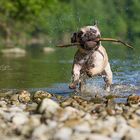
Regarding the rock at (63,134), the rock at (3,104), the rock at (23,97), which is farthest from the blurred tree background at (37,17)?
the rock at (63,134)

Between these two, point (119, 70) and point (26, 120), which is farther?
point (119, 70)

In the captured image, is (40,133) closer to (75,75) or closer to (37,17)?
(75,75)

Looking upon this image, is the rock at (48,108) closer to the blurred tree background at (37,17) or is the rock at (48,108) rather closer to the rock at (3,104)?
the rock at (3,104)

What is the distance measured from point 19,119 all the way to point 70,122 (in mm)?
827

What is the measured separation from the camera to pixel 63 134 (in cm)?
765

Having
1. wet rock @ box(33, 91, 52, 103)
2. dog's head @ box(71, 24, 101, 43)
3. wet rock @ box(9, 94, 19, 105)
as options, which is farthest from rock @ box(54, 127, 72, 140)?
dog's head @ box(71, 24, 101, 43)

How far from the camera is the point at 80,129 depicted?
788 cm

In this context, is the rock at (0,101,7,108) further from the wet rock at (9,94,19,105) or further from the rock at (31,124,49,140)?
the rock at (31,124,49,140)

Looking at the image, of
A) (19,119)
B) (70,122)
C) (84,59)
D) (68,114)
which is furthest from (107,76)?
(70,122)

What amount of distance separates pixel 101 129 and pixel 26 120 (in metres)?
1.19

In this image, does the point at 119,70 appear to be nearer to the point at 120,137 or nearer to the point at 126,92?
the point at 126,92

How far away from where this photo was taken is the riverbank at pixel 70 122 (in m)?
7.70

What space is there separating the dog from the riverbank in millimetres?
2162

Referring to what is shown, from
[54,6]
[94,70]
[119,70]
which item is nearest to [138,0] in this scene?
[54,6]
